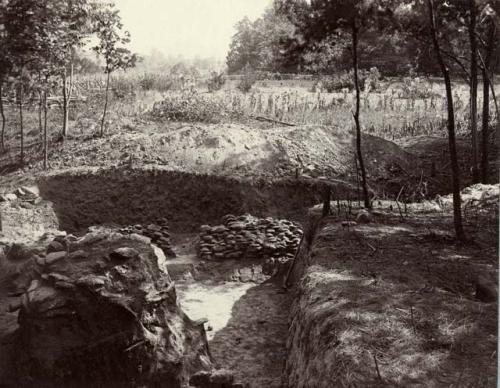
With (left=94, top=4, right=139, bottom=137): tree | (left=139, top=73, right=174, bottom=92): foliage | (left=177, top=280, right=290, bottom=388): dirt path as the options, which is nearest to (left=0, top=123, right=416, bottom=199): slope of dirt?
(left=94, top=4, right=139, bottom=137): tree

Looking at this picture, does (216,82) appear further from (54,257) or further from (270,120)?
(54,257)

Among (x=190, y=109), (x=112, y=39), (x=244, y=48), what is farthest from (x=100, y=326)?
(x=190, y=109)

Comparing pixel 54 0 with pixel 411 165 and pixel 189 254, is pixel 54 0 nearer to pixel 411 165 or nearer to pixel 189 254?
pixel 189 254

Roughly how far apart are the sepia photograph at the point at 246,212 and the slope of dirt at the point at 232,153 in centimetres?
5

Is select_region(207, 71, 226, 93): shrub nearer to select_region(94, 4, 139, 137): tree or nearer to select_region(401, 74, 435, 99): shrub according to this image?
select_region(94, 4, 139, 137): tree

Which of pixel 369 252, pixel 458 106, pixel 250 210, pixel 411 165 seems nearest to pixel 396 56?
pixel 458 106

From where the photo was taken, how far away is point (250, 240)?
9.19 metres

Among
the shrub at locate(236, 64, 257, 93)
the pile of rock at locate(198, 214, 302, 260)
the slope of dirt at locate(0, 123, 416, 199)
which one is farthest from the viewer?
the shrub at locate(236, 64, 257, 93)

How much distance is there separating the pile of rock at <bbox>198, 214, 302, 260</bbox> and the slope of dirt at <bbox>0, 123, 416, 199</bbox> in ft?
6.58

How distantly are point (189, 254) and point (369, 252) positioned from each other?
13.0ft

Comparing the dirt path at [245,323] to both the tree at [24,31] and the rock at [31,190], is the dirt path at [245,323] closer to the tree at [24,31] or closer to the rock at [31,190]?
the rock at [31,190]

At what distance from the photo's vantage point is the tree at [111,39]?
36.3 ft

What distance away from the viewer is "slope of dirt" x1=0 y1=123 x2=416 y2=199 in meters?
11.5

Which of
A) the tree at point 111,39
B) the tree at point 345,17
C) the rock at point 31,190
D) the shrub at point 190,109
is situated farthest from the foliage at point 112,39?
the tree at point 345,17
